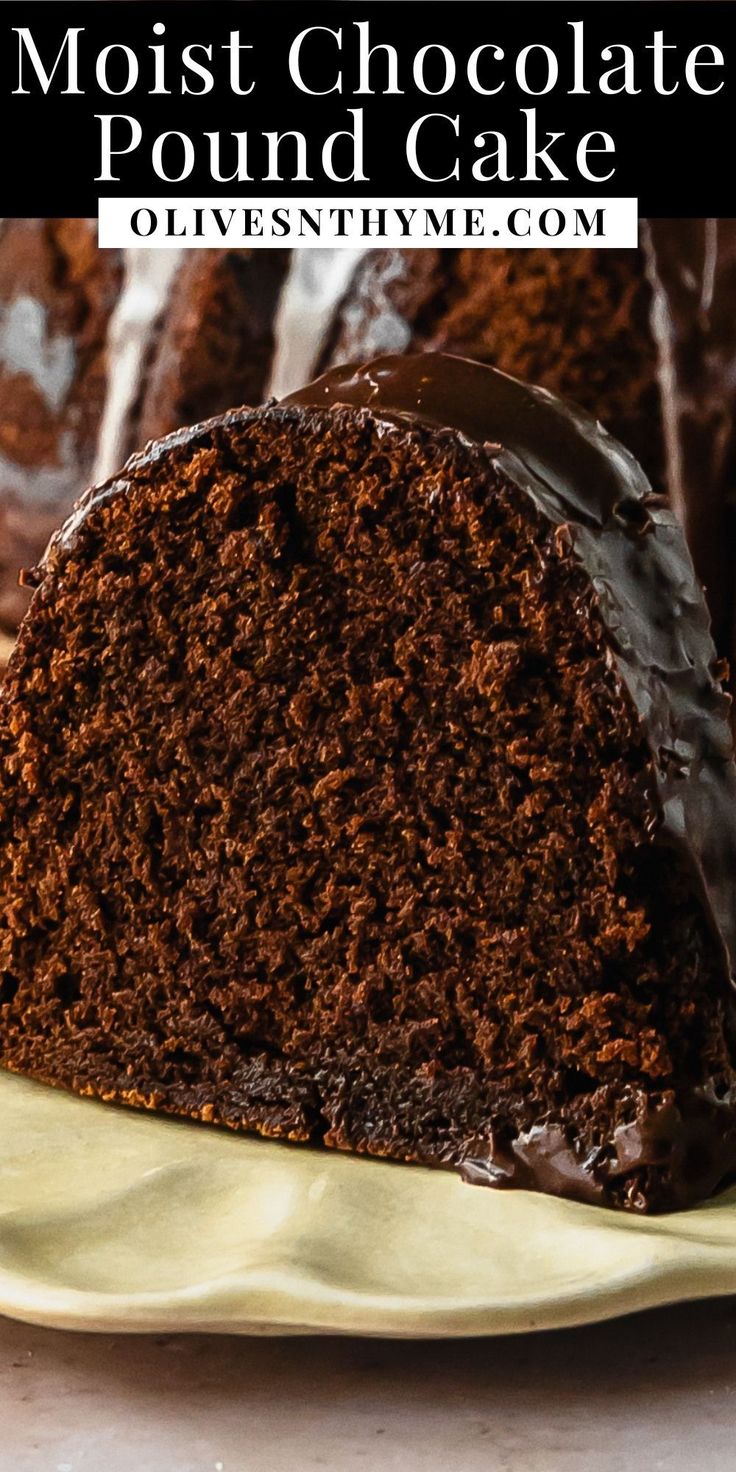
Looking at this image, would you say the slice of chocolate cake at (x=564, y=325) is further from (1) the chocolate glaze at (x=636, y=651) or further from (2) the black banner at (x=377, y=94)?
(1) the chocolate glaze at (x=636, y=651)

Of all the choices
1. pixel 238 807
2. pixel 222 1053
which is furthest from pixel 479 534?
pixel 222 1053

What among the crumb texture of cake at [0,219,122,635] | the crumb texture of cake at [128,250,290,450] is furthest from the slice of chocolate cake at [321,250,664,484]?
the crumb texture of cake at [0,219,122,635]

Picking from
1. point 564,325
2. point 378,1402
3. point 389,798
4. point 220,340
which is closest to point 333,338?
point 220,340

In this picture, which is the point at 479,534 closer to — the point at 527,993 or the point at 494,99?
the point at 527,993

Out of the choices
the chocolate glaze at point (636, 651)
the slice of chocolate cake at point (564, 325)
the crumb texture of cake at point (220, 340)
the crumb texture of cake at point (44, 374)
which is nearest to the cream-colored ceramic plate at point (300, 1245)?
the chocolate glaze at point (636, 651)

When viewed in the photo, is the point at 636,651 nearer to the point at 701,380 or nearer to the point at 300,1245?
the point at 300,1245

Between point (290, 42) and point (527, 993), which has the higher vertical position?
point (290, 42)
